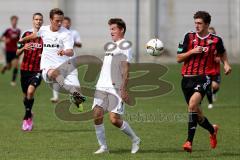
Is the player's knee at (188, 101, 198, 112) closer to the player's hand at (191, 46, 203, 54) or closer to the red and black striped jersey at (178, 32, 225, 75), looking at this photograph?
the red and black striped jersey at (178, 32, 225, 75)

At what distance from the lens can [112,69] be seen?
39.7 feet

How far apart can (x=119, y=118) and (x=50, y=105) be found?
28.1ft

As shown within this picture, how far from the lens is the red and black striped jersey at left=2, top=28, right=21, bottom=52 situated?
28578 millimetres

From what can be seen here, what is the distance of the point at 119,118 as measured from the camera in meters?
12.0

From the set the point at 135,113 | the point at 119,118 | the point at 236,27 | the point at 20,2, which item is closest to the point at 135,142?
the point at 119,118

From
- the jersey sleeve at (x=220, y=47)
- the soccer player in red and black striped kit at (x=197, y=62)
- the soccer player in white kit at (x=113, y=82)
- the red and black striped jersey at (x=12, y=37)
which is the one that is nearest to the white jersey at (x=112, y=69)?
the soccer player in white kit at (x=113, y=82)

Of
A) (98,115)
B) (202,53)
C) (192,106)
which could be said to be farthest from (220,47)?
(98,115)

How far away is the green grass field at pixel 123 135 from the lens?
12.1 meters

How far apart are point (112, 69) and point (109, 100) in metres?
0.52

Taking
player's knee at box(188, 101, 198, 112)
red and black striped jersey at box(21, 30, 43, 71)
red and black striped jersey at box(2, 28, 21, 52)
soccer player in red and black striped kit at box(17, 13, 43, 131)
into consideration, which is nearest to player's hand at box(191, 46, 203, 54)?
player's knee at box(188, 101, 198, 112)

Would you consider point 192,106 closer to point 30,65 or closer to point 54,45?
point 54,45

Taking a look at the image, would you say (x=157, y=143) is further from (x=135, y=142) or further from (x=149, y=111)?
(x=149, y=111)

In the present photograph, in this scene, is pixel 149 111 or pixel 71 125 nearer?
pixel 71 125

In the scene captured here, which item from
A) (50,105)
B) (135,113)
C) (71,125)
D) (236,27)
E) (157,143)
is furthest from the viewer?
(236,27)
